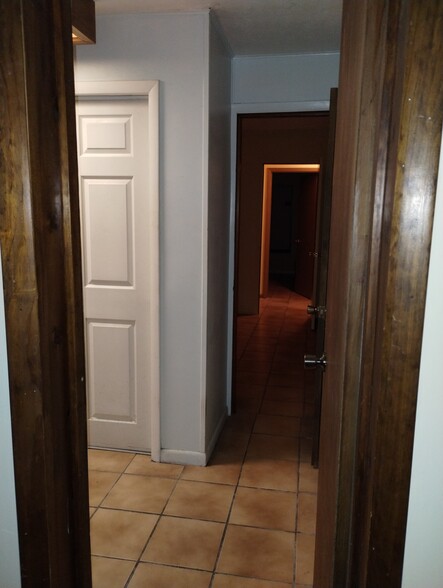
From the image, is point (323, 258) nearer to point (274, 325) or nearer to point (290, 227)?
point (274, 325)

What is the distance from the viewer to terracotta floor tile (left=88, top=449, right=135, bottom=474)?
8.96ft

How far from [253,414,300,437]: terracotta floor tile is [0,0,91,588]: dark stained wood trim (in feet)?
7.39

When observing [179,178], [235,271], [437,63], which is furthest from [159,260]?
[437,63]

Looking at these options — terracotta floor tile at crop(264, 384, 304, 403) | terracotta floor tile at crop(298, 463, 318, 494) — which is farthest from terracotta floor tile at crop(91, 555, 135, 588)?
terracotta floor tile at crop(264, 384, 304, 403)

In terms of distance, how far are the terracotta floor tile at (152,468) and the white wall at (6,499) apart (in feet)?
5.55

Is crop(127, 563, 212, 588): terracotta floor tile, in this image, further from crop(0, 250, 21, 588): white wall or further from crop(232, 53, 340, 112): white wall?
crop(232, 53, 340, 112): white wall

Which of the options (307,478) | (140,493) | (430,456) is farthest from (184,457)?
(430,456)

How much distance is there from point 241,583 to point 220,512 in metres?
0.47

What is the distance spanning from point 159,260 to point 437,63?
203 cm

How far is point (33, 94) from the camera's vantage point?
874 mm

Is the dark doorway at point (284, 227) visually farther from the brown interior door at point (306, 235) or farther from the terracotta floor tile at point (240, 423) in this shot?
the terracotta floor tile at point (240, 423)

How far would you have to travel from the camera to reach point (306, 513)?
2.34 metres

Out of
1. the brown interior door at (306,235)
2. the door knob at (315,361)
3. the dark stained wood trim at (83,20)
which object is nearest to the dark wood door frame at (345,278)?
the dark stained wood trim at (83,20)

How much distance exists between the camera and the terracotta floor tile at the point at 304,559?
1921mm
